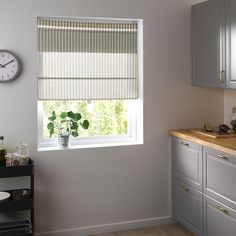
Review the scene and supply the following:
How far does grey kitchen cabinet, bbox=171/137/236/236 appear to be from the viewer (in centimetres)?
322

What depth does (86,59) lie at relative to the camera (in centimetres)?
397

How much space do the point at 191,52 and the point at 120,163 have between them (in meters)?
1.30

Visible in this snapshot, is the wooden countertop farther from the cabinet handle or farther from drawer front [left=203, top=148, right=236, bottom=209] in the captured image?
the cabinet handle

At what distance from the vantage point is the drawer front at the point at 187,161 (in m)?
3.65

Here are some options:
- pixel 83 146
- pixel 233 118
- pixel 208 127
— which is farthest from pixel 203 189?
pixel 83 146

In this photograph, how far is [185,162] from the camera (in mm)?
3883

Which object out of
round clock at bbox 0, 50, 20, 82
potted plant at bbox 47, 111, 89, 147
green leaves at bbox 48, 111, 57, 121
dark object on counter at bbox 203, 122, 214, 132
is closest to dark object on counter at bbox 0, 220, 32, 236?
potted plant at bbox 47, 111, 89, 147

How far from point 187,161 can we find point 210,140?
392mm

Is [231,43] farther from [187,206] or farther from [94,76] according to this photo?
[187,206]

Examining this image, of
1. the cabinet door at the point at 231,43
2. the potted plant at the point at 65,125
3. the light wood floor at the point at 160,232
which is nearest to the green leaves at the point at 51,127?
the potted plant at the point at 65,125

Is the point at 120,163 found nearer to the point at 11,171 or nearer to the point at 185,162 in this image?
the point at 185,162

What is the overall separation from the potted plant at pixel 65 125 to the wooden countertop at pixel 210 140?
0.89 metres

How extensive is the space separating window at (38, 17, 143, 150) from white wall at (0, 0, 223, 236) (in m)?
0.12

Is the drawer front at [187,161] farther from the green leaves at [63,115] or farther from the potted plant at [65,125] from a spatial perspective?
the green leaves at [63,115]
